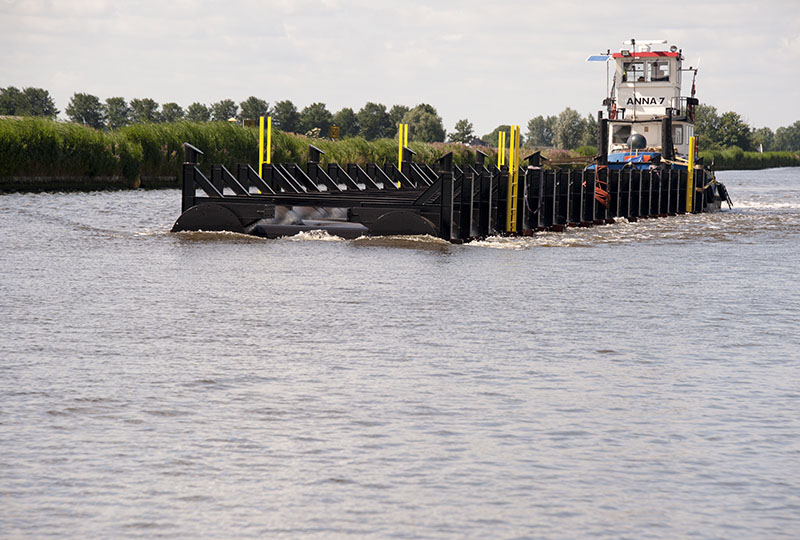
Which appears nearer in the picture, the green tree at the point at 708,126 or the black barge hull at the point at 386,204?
the black barge hull at the point at 386,204

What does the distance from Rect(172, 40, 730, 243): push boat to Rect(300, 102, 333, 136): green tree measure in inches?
5326

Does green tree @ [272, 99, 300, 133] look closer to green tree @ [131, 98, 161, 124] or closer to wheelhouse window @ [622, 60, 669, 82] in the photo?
green tree @ [131, 98, 161, 124]

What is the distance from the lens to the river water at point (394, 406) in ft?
21.3

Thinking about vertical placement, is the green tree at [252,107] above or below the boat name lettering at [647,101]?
above

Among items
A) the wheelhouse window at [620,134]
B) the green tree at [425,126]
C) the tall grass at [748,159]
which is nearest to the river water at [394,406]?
the wheelhouse window at [620,134]

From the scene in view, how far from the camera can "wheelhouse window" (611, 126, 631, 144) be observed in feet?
162

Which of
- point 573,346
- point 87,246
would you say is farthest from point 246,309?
point 87,246

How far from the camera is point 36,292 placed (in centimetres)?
1623

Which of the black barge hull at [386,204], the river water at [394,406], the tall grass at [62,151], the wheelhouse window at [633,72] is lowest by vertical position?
the river water at [394,406]

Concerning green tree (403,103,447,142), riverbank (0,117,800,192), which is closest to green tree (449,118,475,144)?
green tree (403,103,447,142)

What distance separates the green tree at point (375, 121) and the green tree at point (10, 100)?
55.4 meters

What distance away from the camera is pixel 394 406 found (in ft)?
29.6

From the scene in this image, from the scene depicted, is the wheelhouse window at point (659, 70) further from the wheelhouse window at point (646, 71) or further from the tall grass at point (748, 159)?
the tall grass at point (748, 159)

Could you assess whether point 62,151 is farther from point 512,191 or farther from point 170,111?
point 170,111
